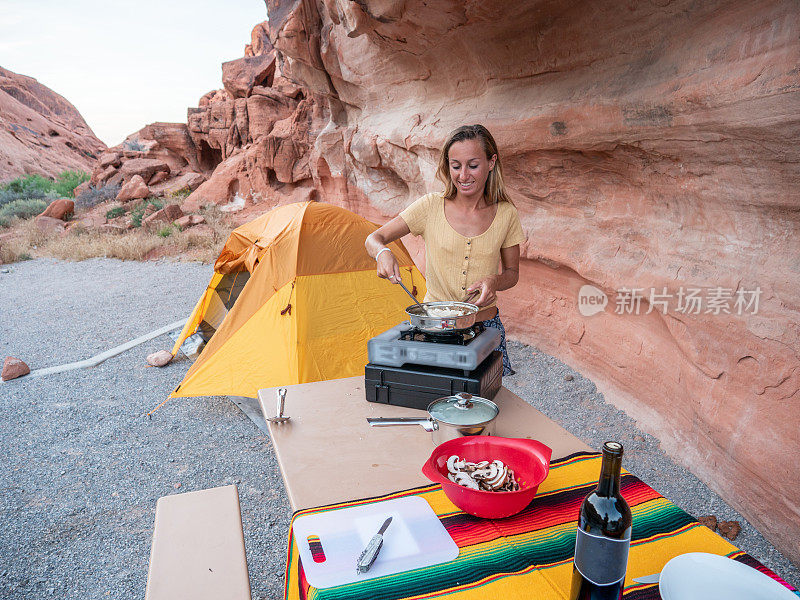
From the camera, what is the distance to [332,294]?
413 cm

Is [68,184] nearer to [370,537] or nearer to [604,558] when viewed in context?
[370,537]

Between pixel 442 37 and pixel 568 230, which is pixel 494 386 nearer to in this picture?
pixel 568 230

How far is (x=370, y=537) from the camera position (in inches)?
43.3

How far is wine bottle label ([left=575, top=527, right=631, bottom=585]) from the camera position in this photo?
2.63 ft

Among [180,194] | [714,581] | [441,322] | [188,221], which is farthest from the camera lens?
[180,194]

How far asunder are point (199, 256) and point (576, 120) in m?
8.99

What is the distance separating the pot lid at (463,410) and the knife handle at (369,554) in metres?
0.40

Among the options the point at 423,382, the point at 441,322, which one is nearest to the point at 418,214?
the point at 441,322

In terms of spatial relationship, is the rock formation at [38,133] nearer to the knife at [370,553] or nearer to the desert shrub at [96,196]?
the desert shrub at [96,196]

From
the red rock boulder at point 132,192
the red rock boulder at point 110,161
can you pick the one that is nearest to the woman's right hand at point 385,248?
the red rock boulder at point 132,192

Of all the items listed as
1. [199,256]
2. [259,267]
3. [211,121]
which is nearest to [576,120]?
[259,267]

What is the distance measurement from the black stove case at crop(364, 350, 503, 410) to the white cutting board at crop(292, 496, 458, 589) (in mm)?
494

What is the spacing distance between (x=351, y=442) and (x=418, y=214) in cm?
125

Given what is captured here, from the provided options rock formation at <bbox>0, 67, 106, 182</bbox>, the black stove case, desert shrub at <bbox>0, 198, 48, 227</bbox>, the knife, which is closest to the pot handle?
the black stove case
